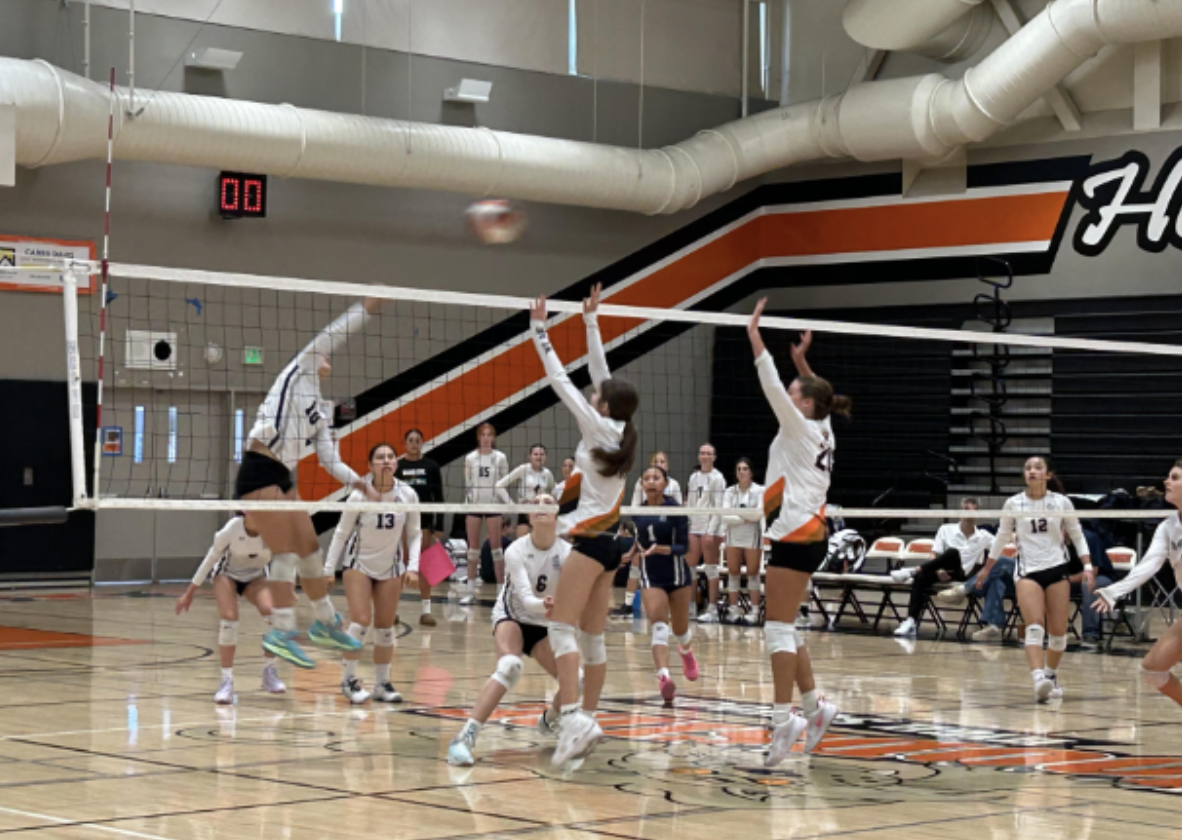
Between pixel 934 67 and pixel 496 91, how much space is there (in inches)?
223

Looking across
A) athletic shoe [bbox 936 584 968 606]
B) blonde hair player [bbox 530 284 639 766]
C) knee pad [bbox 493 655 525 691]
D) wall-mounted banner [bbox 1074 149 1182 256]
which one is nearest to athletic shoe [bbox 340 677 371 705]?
knee pad [bbox 493 655 525 691]

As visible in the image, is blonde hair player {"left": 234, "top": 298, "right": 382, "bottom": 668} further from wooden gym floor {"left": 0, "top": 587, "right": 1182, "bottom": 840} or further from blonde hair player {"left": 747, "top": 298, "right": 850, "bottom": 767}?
blonde hair player {"left": 747, "top": 298, "right": 850, "bottom": 767}

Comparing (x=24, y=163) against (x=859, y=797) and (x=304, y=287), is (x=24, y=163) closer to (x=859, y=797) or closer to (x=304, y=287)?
(x=304, y=287)

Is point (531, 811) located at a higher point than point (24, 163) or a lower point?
lower

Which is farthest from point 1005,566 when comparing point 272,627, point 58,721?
point 58,721

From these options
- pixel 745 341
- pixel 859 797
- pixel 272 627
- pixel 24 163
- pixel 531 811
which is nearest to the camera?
pixel 531 811

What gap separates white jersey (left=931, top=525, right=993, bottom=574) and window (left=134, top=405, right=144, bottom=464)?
8814 mm

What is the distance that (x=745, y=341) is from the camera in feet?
72.3

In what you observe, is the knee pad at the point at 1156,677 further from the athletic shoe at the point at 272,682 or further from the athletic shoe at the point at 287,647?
the athletic shoe at the point at 272,682

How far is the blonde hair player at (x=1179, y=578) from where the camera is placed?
8.43 meters

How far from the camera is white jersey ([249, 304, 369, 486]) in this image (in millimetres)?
8641

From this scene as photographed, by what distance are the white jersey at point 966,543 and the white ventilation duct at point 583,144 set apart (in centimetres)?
551

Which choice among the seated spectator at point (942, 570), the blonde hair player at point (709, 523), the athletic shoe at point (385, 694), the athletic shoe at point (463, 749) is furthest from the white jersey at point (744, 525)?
the athletic shoe at point (463, 749)

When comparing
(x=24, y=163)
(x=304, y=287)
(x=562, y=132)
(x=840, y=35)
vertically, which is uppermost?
(x=840, y=35)
